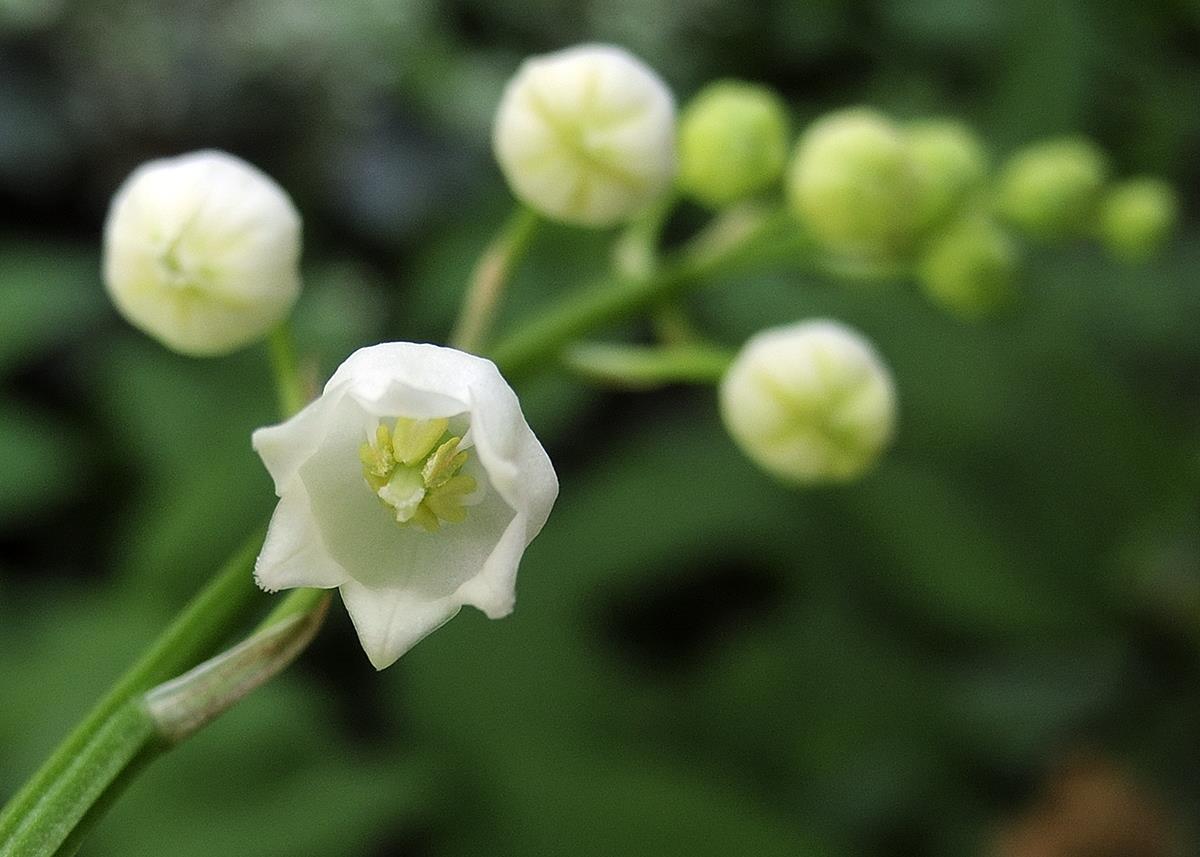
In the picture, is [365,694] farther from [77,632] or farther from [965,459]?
[965,459]

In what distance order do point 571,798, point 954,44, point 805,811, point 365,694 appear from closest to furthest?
point 571,798
point 805,811
point 365,694
point 954,44

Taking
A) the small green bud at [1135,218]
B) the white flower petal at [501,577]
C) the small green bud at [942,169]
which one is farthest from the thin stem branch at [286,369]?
the small green bud at [1135,218]

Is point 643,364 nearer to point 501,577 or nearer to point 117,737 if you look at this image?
point 501,577

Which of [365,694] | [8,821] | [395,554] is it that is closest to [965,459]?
[365,694]

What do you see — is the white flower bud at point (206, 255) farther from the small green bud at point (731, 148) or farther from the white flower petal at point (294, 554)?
the small green bud at point (731, 148)

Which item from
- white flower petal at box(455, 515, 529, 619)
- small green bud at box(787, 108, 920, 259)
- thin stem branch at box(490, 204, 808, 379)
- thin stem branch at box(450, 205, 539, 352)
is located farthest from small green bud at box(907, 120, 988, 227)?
white flower petal at box(455, 515, 529, 619)

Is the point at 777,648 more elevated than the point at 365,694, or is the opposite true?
the point at 777,648

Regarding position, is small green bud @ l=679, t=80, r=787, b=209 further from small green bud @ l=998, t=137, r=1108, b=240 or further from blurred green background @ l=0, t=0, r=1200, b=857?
blurred green background @ l=0, t=0, r=1200, b=857
